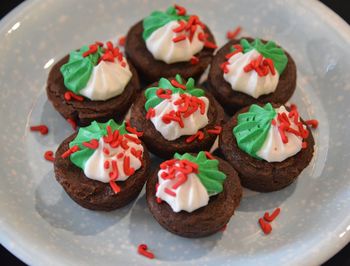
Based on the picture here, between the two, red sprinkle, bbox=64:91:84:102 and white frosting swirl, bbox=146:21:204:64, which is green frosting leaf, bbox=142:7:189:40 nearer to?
white frosting swirl, bbox=146:21:204:64

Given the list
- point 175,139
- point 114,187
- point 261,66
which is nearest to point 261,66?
point 261,66

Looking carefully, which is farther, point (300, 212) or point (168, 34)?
point (168, 34)

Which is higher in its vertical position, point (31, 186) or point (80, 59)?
point (80, 59)

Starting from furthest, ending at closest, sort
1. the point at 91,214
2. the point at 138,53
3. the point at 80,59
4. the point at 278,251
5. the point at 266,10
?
the point at 266,10, the point at 138,53, the point at 80,59, the point at 91,214, the point at 278,251

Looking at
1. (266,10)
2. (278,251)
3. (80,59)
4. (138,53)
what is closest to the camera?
(278,251)

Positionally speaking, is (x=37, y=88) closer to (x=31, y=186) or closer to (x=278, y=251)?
(x=31, y=186)

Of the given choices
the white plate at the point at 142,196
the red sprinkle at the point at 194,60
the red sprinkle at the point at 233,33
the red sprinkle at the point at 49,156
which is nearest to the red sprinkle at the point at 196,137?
the white plate at the point at 142,196

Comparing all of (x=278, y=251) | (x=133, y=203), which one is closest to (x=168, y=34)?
(x=133, y=203)
